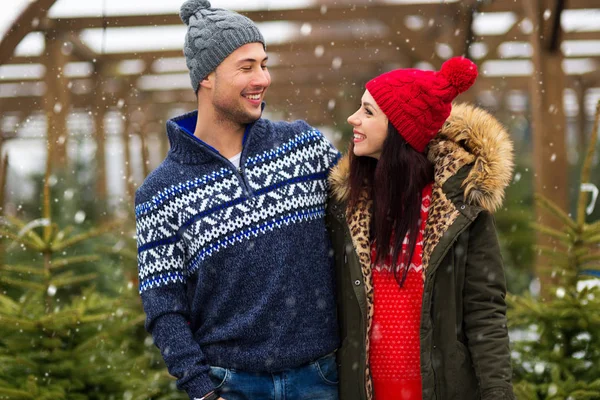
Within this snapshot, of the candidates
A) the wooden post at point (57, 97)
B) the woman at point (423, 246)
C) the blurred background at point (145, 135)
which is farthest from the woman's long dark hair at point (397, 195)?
the wooden post at point (57, 97)

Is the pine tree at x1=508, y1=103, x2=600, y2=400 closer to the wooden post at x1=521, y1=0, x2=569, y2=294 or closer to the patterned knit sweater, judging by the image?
the patterned knit sweater

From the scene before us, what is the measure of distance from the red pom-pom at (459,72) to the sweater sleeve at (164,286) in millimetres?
1050

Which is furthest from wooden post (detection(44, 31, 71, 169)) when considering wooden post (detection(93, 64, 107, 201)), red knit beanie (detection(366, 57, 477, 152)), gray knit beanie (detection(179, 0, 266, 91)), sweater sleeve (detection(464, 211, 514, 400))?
sweater sleeve (detection(464, 211, 514, 400))

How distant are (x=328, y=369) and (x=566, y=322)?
1512 millimetres

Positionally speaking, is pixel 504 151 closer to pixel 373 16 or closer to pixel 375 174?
pixel 375 174

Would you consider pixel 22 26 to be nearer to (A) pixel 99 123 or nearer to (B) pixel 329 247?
(A) pixel 99 123

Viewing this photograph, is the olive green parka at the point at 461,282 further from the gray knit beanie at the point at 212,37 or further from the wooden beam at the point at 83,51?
the wooden beam at the point at 83,51

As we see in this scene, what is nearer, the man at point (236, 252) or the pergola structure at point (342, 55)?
the man at point (236, 252)

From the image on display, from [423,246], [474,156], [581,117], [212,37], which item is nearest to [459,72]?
[474,156]

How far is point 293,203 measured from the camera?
2.49m

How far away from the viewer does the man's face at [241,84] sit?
2512 millimetres

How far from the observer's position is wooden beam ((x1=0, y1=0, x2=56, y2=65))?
595cm

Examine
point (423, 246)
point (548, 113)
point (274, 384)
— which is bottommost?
point (274, 384)

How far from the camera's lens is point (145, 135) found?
22.2 feet
